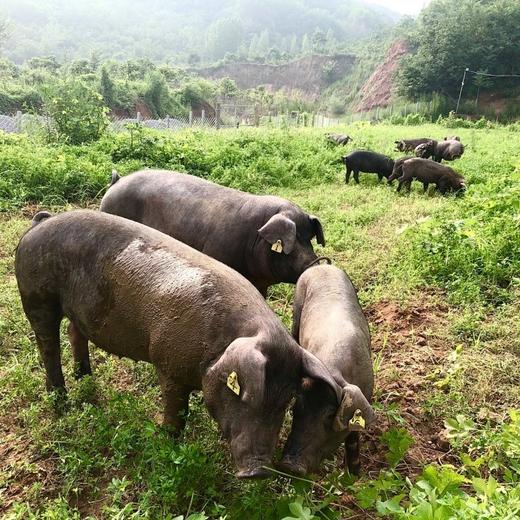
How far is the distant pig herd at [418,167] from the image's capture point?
10.6 m

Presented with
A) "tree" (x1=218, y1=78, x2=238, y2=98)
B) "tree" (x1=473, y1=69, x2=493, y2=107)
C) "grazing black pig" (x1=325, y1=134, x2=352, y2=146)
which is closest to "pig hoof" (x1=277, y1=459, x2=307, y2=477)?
"grazing black pig" (x1=325, y1=134, x2=352, y2=146)

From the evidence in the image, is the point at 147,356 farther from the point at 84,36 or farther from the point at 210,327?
the point at 84,36

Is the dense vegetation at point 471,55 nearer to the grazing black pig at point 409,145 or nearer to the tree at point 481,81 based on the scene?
the tree at point 481,81

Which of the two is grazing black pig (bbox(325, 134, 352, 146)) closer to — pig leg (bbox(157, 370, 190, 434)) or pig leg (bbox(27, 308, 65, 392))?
pig leg (bbox(27, 308, 65, 392))

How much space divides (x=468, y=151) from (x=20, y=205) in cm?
1360

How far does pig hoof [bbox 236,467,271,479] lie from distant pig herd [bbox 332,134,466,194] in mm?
9014

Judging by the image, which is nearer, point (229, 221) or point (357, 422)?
point (357, 422)

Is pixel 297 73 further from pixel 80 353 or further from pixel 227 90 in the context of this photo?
pixel 80 353

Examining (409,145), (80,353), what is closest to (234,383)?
(80,353)

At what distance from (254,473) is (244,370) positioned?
19.5 inches

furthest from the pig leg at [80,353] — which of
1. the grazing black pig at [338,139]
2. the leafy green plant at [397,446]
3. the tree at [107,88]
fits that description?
the tree at [107,88]

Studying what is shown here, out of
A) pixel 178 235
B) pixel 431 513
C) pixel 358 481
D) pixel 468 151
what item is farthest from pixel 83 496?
pixel 468 151

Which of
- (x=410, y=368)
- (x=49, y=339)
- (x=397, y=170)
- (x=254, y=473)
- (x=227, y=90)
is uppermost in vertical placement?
(x=254, y=473)

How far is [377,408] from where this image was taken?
3.72 metres
